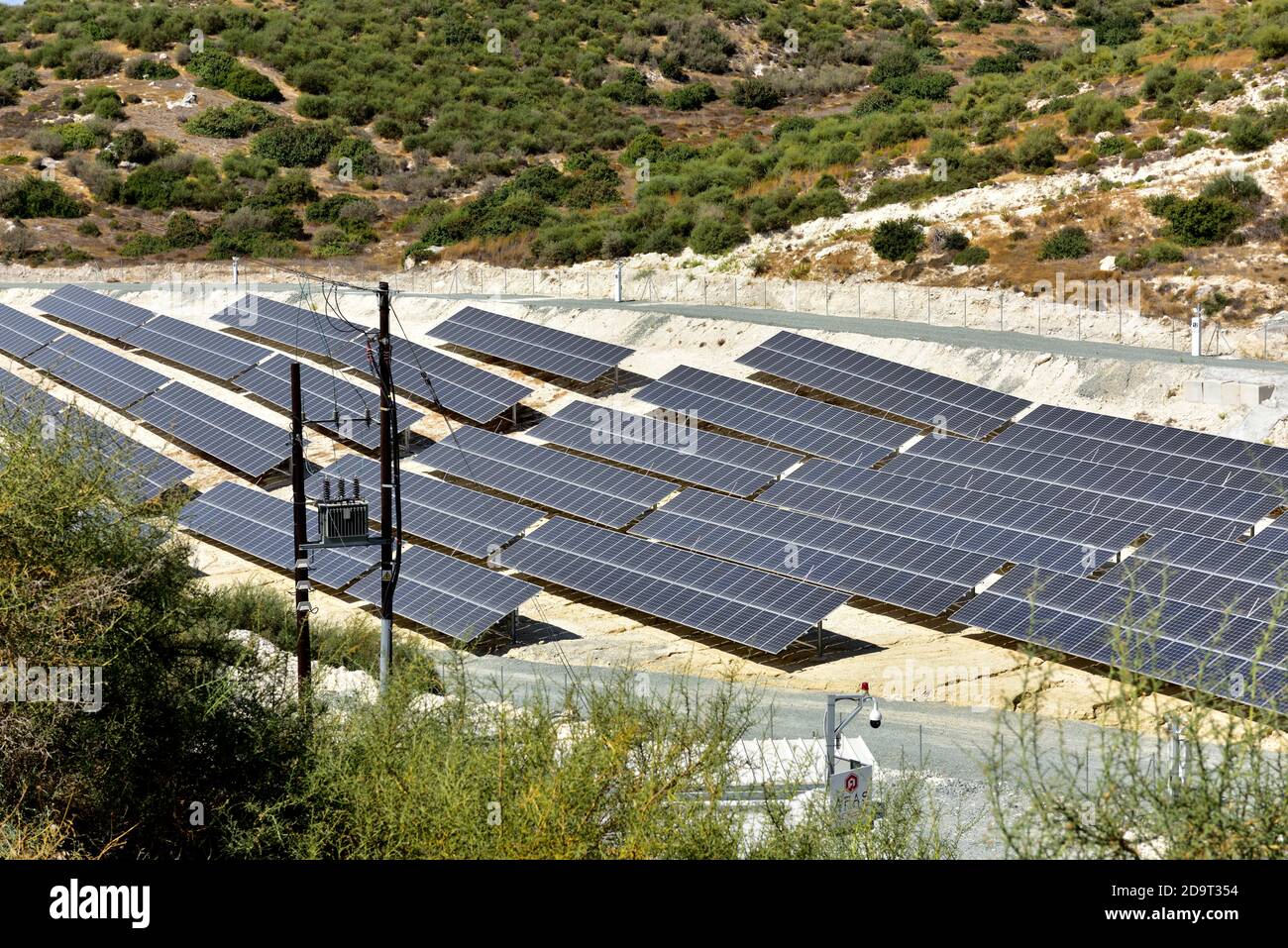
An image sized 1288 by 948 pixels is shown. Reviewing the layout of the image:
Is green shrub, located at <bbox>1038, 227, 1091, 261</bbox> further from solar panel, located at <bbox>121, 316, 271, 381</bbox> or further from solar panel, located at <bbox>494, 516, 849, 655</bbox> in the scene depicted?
solar panel, located at <bbox>121, 316, 271, 381</bbox>

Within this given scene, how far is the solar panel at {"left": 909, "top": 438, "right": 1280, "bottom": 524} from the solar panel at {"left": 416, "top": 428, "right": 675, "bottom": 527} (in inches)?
272

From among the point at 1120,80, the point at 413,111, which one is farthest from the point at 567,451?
the point at 413,111

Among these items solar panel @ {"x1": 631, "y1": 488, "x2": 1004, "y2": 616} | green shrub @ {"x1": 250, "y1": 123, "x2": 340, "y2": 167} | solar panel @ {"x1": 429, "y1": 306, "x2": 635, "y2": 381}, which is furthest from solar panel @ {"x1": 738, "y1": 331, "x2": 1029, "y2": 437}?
green shrub @ {"x1": 250, "y1": 123, "x2": 340, "y2": 167}

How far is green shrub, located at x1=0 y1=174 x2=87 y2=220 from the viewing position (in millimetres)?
66438

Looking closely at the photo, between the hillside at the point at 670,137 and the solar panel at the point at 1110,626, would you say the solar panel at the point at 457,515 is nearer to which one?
the solar panel at the point at 1110,626

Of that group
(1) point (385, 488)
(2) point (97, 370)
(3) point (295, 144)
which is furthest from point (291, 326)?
(3) point (295, 144)

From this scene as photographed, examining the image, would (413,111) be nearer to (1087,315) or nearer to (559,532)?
(1087,315)

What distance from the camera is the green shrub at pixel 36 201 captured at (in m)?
66.4

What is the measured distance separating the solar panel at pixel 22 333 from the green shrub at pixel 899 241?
27.4 m

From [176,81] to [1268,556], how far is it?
2802 inches

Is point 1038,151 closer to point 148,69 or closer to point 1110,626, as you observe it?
point 1110,626

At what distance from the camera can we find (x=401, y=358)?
153ft

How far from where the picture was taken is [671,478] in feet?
122

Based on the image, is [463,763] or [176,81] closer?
[463,763]
